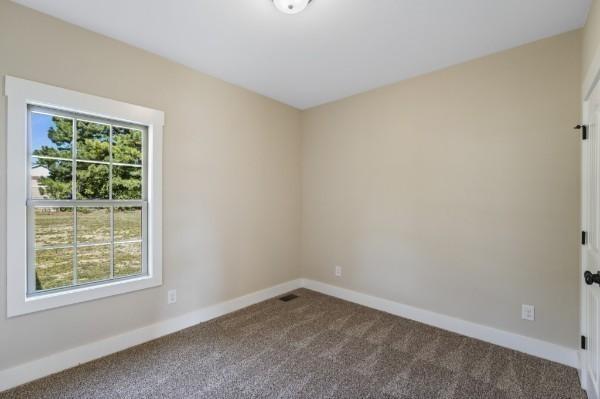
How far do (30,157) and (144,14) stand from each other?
136 cm

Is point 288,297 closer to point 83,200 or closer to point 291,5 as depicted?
point 83,200

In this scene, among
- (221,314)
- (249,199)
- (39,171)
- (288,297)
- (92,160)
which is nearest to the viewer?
(39,171)

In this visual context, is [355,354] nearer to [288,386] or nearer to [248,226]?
[288,386]

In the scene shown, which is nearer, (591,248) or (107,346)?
(591,248)

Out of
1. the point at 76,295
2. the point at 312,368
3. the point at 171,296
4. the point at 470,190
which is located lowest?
the point at 312,368

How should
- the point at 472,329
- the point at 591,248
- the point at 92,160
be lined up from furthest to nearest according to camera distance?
the point at 472,329
the point at 92,160
the point at 591,248

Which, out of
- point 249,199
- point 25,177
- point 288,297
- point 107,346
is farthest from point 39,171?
point 288,297

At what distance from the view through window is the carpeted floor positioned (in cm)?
75

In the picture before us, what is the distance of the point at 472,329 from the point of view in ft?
8.77

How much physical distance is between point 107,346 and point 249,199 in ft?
6.44

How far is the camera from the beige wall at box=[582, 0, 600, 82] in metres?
1.75

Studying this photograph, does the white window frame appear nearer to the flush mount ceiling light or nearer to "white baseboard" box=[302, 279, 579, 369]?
the flush mount ceiling light

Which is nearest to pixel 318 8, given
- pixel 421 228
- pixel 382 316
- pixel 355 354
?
pixel 421 228

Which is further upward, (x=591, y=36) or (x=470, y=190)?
(x=591, y=36)
